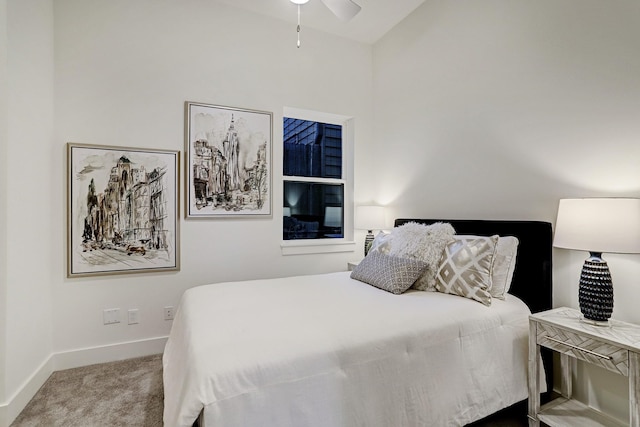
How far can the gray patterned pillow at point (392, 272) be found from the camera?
2033mm

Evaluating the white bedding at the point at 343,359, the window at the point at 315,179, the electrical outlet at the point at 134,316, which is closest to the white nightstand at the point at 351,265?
the window at the point at 315,179

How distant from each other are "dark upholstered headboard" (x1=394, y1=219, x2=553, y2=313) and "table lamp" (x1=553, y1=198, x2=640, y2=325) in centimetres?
29

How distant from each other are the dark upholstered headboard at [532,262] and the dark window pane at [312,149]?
196 centimetres

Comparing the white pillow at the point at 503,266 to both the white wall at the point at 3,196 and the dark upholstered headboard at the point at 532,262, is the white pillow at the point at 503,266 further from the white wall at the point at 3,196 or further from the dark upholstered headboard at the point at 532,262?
the white wall at the point at 3,196

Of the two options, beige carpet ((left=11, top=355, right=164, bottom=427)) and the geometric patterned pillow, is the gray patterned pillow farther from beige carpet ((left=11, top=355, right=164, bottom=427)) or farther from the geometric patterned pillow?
Answer: beige carpet ((left=11, top=355, right=164, bottom=427))

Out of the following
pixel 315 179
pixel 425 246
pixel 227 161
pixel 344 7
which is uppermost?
pixel 344 7

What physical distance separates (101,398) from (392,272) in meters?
2.05

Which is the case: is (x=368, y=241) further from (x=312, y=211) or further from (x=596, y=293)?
(x=596, y=293)

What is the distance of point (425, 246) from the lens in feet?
7.17

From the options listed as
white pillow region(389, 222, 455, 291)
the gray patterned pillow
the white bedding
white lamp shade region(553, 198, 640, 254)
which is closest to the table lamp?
white lamp shade region(553, 198, 640, 254)

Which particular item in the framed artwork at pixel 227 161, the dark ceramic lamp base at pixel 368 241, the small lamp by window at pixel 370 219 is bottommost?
the dark ceramic lamp base at pixel 368 241

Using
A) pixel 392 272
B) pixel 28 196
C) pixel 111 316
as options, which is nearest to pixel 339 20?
pixel 392 272

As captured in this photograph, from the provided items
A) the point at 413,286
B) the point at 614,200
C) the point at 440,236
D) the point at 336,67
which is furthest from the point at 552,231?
the point at 336,67

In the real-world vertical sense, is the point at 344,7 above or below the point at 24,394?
above
